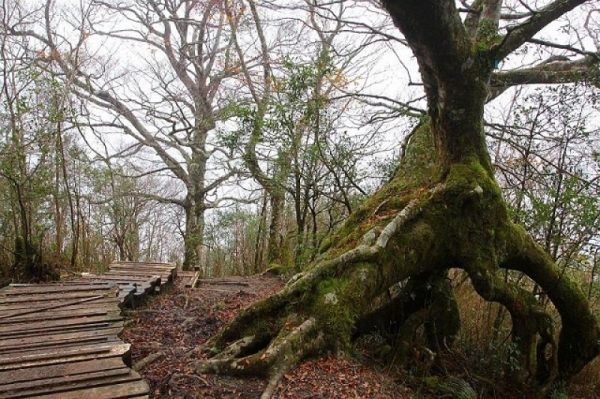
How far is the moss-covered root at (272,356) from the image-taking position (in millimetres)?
3307

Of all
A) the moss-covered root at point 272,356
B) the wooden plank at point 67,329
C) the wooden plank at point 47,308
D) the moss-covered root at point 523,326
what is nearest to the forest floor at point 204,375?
the moss-covered root at point 272,356

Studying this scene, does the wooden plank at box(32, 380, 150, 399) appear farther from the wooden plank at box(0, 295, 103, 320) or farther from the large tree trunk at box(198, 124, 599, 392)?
the wooden plank at box(0, 295, 103, 320)

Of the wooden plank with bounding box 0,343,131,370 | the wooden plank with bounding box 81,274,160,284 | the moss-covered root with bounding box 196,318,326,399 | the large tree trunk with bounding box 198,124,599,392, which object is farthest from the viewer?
the wooden plank with bounding box 81,274,160,284

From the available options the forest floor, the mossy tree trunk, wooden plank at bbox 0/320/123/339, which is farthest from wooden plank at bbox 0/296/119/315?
the mossy tree trunk

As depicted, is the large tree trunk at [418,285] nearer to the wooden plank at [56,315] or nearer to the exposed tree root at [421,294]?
the exposed tree root at [421,294]

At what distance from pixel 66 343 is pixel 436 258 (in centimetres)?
366

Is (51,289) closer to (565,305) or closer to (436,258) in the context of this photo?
(436,258)

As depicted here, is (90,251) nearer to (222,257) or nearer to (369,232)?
(222,257)

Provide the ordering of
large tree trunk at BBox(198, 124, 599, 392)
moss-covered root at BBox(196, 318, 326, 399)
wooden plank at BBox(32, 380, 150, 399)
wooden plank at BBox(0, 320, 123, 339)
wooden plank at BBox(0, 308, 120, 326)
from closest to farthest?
wooden plank at BBox(32, 380, 150, 399), moss-covered root at BBox(196, 318, 326, 399), wooden plank at BBox(0, 320, 123, 339), large tree trunk at BBox(198, 124, 599, 392), wooden plank at BBox(0, 308, 120, 326)

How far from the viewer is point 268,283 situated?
30.1 ft

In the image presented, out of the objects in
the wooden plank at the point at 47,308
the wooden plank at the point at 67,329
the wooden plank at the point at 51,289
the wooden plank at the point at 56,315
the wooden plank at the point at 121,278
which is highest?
the wooden plank at the point at 121,278

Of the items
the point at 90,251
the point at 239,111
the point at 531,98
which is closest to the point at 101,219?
the point at 90,251

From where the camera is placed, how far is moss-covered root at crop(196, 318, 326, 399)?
10.8 feet

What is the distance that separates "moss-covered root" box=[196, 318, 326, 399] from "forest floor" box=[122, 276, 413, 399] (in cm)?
7
